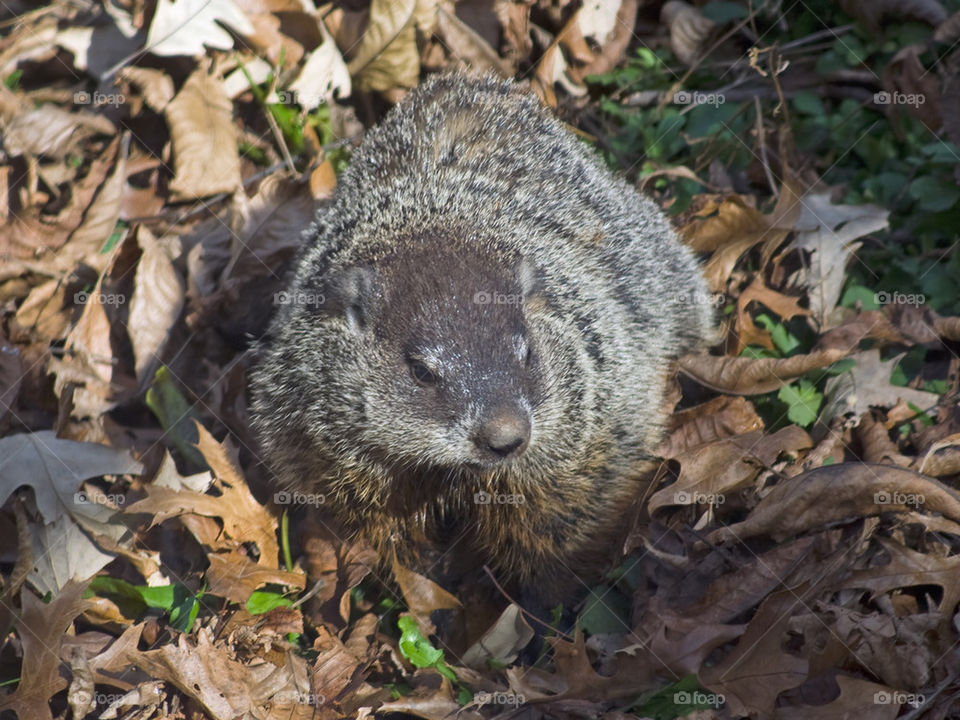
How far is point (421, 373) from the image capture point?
Answer: 4.41 meters

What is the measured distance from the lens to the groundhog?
441 cm

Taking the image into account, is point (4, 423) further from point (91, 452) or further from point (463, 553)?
point (463, 553)

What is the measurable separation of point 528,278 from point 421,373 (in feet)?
2.56

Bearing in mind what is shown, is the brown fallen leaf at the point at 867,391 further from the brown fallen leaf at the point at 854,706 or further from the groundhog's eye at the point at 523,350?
the groundhog's eye at the point at 523,350

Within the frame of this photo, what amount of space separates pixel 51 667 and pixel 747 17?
6759mm

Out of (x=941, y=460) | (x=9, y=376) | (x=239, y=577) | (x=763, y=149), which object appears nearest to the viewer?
(x=941, y=460)

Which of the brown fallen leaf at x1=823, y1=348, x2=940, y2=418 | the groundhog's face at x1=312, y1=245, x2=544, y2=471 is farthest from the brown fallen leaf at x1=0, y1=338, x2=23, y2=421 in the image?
the brown fallen leaf at x1=823, y1=348, x2=940, y2=418

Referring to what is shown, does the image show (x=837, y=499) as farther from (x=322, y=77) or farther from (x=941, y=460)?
(x=322, y=77)

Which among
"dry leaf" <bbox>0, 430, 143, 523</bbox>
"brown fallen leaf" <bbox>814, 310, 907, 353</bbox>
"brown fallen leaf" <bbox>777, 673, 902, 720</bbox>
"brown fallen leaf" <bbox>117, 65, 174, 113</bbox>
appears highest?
"brown fallen leaf" <bbox>117, 65, 174, 113</bbox>

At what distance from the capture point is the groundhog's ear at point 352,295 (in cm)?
464

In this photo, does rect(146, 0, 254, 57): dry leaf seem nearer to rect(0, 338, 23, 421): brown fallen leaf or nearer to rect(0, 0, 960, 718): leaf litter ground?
rect(0, 0, 960, 718): leaf litter ground

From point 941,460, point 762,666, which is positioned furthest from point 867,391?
point 762,666

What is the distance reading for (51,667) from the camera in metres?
4.54

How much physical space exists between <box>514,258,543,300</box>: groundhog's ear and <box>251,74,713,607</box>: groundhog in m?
0.01
